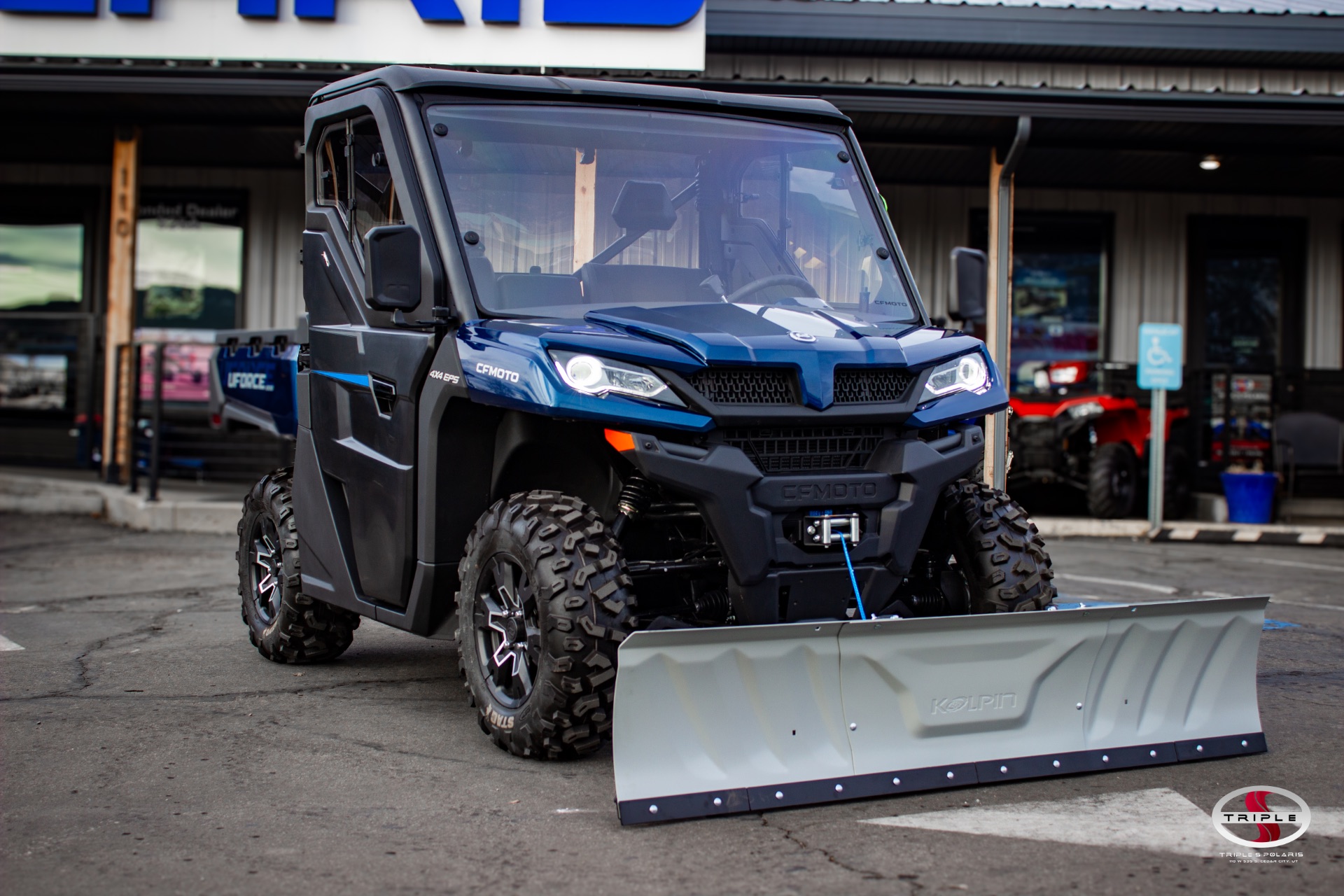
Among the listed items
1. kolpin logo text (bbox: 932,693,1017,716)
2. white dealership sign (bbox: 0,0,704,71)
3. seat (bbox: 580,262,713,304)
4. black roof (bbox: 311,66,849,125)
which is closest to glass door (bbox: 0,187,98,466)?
white dealership sign (bbox: 0,0,704,71)

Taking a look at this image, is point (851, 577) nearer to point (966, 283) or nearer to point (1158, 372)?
point (966, 283)

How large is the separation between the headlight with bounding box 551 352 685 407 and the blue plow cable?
0.68 metres

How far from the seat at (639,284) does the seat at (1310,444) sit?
1087cm

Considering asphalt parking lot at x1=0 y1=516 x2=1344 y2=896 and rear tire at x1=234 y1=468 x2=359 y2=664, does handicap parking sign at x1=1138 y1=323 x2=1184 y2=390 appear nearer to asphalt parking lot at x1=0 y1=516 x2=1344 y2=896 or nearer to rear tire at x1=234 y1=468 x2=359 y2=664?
asphalt parking lot at x1=0 y1=516 x2=1344 y2=896

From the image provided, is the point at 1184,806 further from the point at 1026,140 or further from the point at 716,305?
the point at 1026,140

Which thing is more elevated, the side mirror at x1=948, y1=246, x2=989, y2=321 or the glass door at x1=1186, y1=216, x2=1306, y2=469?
the glass door at x1=1186, y1=216, x2=1306, y2=469

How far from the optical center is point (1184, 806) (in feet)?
13.2

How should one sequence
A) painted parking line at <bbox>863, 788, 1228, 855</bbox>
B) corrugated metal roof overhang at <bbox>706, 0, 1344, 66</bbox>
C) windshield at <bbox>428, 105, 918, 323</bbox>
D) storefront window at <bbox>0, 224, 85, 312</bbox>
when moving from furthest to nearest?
1. storefront window at <bbox>0, 224, 85, 312</bbox>
2. corrugated metal roof overhang at <bbox>706, 0, 1344, 66</bbox>
3. windshield at <bbox>428, 105, 918, 323</bbox>
4. painted parking line at <bbox>863, 788, 1228, 855</bbox>

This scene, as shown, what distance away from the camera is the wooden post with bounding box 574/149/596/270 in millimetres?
4934

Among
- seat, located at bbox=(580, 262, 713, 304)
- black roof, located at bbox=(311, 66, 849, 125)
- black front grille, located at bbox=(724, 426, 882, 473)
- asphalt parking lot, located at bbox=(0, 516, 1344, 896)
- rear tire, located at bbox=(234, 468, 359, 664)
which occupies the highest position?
black roof, located at bbox=(311, 66, 849, 125)

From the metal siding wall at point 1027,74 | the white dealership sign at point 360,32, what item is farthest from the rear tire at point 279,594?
the metal siding wall at point 1027,74

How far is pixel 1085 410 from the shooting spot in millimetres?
12953

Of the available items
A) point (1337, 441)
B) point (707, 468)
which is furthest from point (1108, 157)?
point (707, 468)

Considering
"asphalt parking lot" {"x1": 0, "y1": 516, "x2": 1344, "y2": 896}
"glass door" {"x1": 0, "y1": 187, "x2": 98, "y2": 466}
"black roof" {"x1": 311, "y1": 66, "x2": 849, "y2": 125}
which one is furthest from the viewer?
"glass door" {"x1": 0, "y1": 187, "x2": 98, "y2": 466}
